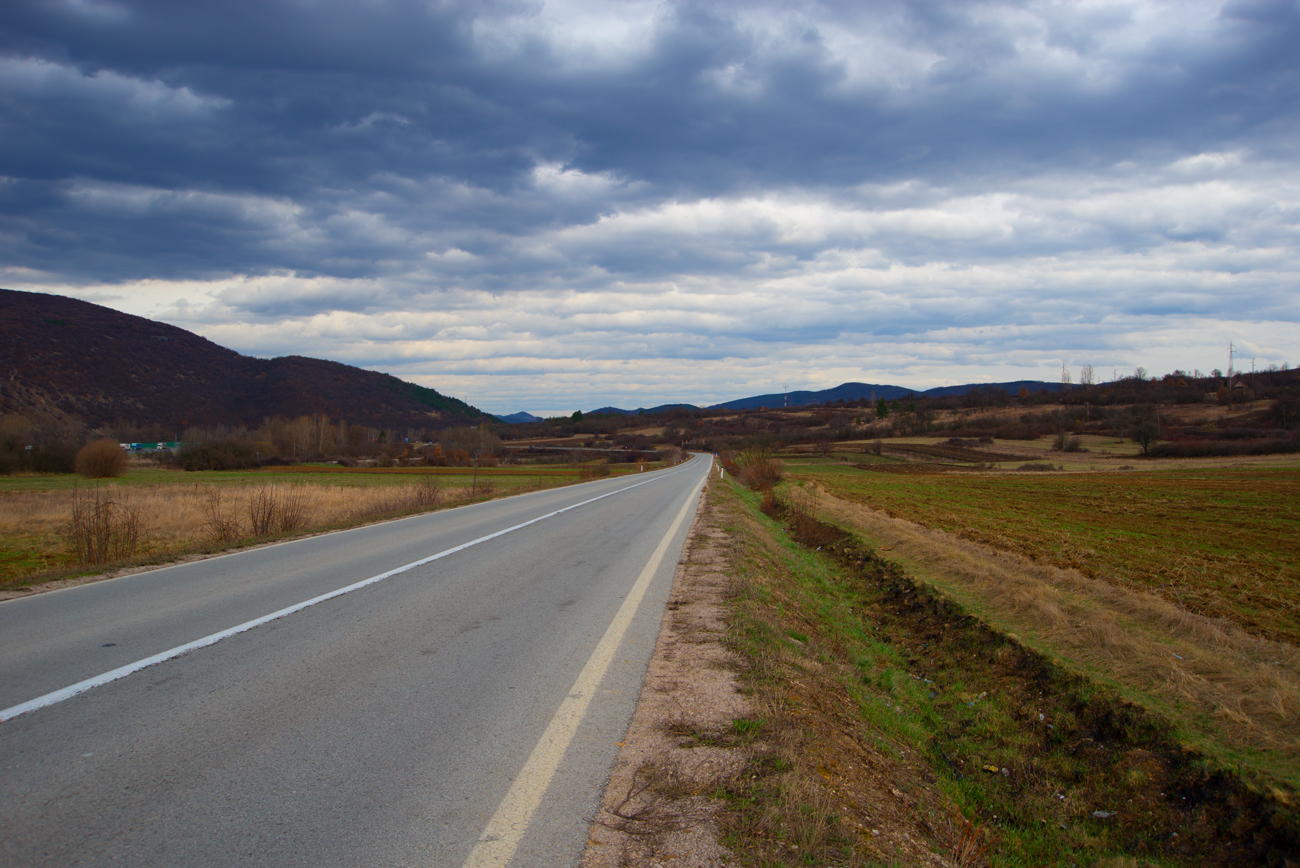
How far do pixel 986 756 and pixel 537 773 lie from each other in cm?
437

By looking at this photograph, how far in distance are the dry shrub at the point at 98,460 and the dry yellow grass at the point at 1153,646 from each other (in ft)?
227

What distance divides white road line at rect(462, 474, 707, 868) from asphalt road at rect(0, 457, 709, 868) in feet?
0.05

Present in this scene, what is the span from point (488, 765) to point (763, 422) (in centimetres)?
17934

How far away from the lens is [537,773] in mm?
3623

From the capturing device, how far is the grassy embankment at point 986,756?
3684 millimetres

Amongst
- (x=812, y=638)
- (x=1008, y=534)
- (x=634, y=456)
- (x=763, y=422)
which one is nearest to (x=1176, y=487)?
(x=1008, y=534)

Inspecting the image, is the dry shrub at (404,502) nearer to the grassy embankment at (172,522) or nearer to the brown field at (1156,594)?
the grassy embankment at (172,522)

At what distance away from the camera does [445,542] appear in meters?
12.6

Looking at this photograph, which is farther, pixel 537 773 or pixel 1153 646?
pixel 1153 646

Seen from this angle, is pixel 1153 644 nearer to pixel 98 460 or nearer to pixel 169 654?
pixel 169 654

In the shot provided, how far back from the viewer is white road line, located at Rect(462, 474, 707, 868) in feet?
9.55

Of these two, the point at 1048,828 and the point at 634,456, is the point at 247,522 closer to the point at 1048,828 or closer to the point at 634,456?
the point at 1048,828

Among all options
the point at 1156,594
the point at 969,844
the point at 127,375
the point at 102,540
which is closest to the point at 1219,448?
the point at 1156,594

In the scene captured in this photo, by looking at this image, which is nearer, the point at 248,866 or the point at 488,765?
the point at 248,866
